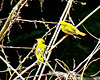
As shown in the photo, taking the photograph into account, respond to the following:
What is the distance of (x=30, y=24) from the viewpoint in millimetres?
4590

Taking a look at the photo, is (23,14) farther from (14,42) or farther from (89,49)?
(89,49)

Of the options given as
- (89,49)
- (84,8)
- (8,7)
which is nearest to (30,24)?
(8,7)

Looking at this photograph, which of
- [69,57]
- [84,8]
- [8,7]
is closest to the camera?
[8,7]

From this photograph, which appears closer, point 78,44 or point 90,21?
point 90,21

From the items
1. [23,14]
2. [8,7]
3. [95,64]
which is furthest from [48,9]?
[95,64]

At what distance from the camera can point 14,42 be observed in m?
4.61

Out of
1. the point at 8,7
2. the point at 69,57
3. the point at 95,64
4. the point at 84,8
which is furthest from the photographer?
the point at 69,57

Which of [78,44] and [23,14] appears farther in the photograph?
[78,44]

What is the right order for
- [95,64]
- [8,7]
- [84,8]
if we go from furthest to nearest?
[95,64]
[84,8]
[8,7]

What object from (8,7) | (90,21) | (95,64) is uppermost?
(8,7)

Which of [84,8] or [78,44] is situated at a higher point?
[84,8]

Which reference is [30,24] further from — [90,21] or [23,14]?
[90,21]

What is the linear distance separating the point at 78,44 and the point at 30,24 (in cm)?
141

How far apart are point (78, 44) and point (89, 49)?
0.32 m
